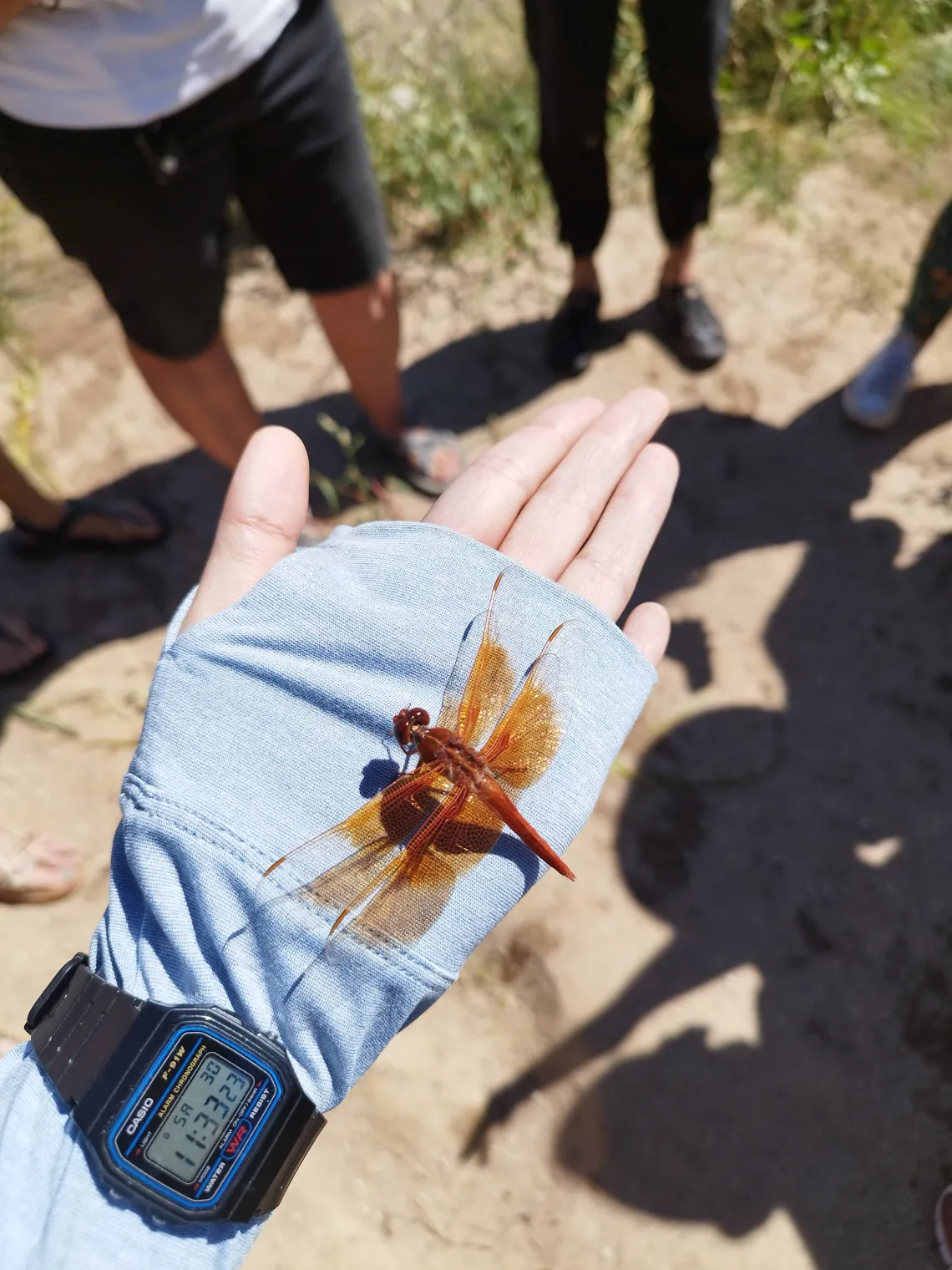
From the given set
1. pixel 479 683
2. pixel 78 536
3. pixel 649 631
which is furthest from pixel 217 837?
pixel 78 536

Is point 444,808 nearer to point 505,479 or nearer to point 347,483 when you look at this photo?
point 505,479

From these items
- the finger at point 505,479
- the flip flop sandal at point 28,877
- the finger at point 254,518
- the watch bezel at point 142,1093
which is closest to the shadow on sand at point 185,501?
the flip flop sandal at point 28,877

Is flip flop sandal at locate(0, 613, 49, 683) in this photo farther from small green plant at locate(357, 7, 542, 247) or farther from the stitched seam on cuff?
small green plant at locate(357, 7, 542, 247)

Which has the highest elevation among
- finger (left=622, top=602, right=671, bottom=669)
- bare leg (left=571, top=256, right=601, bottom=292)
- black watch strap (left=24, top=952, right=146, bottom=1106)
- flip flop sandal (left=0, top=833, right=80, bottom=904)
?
black watch strap (left=24, top=952, right=146, bottom=1106)

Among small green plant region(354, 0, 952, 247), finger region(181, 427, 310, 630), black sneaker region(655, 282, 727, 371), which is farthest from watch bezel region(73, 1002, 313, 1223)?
small green plant region(354, 0, 952, 247)

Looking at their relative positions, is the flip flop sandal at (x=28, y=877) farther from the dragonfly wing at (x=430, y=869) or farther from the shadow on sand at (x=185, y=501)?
the dragonfly wing at (x=430, y=869)

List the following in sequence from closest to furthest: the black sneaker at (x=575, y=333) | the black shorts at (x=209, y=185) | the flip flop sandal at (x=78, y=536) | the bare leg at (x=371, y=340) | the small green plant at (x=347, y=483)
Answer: the black shorts at (x=209, y=185) < the bare leg at (x=371, y=340) < the flip flop sandal at (x=78, y=536) < the small green plant at (x=347, y=483) < the black sneaker at (x=575, y=333)
